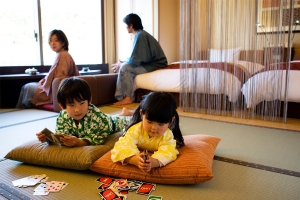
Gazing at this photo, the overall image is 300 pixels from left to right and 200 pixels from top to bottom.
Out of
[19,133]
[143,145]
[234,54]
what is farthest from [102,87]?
[143,145]

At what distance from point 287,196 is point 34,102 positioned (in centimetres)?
309

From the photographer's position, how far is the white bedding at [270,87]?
104 inches

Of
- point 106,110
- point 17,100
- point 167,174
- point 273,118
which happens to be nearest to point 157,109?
point 167,174

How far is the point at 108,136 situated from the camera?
72.2 inches

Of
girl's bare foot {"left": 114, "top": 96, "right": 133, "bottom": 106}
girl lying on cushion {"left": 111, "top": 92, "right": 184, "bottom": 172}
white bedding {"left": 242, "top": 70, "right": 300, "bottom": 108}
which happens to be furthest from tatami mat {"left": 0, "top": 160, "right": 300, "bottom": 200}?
girl's bare foot {"left": 114, "top": 96, "right": 133, "bottom": 106}

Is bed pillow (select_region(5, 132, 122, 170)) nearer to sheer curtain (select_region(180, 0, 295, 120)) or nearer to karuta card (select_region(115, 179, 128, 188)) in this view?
karuta card (select_region(115, 179, 128, 188))

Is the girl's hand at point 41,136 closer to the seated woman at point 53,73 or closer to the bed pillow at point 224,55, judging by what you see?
the seated woman at point 53,73

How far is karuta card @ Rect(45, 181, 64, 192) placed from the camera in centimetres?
130

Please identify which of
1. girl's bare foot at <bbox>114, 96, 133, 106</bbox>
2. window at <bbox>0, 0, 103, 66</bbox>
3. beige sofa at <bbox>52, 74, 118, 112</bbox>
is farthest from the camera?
window at <bbox>0, 0, 103, 66</bbox>

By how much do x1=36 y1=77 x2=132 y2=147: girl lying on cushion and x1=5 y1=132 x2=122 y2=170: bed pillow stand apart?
61 mm


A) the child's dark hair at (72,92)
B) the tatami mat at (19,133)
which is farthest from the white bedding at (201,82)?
the child's dark hair at (72,92)

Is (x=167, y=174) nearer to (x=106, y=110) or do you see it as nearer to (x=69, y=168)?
(x=69, y=168)

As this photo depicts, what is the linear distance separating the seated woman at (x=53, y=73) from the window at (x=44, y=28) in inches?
34.7

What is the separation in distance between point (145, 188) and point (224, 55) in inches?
78.3
